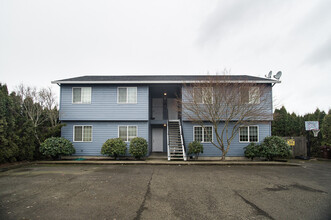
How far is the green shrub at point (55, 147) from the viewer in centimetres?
984

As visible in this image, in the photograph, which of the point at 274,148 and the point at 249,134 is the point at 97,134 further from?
the point at 274,148

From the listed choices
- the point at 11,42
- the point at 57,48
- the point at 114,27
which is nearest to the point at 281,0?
the point at 114,27

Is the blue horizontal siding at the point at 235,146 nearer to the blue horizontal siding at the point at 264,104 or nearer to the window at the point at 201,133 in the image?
the window at the point at 201,133

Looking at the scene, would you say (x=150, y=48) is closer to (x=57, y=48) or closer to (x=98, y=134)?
(x=57, y=48)

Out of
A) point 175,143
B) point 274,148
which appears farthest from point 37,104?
point 274,148

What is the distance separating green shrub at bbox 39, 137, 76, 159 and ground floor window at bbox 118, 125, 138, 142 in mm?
3452

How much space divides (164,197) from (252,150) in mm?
8416

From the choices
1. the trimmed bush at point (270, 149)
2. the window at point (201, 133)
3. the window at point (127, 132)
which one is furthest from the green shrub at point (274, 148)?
the window at point (127, 132)

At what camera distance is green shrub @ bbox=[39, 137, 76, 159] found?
32.3 feet

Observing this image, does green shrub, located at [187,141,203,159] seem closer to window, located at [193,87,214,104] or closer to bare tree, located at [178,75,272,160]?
bare tree, located at [178,75,272,160]

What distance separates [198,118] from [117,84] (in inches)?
258

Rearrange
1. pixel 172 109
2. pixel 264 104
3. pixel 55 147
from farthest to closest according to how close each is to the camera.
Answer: pixel 172 109 → pixel 264 104 → pixel 55 147

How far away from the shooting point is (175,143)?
1116 cm

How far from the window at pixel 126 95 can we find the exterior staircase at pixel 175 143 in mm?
3776
